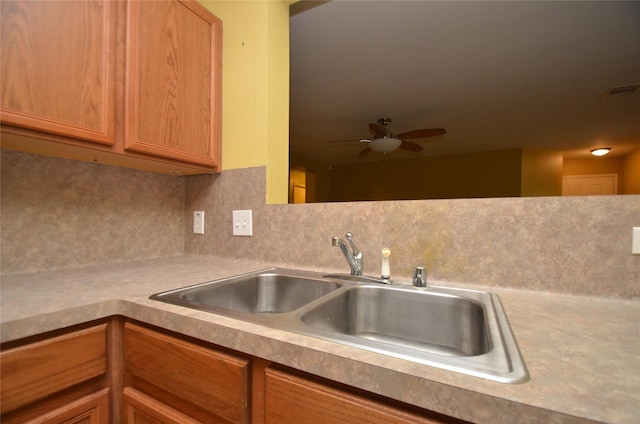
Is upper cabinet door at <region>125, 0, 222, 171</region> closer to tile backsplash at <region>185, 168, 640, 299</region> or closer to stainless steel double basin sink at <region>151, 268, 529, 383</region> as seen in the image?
tile backsplash at <region>185, 168, 640, 299</region>

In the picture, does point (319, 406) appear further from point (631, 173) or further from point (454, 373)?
point (631, 173)

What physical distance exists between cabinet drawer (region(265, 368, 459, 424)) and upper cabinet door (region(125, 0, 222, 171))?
3.00 ft

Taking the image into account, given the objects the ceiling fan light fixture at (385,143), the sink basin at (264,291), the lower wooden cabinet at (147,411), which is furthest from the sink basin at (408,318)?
the ceiling fan light fixture at (385,143)

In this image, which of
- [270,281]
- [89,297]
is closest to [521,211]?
[270,281]

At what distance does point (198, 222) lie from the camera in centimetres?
144

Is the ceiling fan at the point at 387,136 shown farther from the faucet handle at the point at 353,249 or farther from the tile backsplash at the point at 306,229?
the faucet handle at the point at 353,249

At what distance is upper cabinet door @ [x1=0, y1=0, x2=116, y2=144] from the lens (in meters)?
0.74

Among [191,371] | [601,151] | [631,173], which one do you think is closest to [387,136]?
[191,371]

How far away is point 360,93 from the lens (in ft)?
10.7

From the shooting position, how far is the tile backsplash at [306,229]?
79 centimetres

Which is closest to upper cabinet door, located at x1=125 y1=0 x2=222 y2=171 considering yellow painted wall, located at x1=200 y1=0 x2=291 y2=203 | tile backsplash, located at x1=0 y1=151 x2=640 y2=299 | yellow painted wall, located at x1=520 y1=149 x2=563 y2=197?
yellow painted wall, located at x1=200 y1=0 x2=291 y2=203

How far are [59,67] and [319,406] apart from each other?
110 centimetres

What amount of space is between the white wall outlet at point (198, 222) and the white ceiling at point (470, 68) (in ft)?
4.79

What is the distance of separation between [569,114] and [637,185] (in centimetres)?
283
